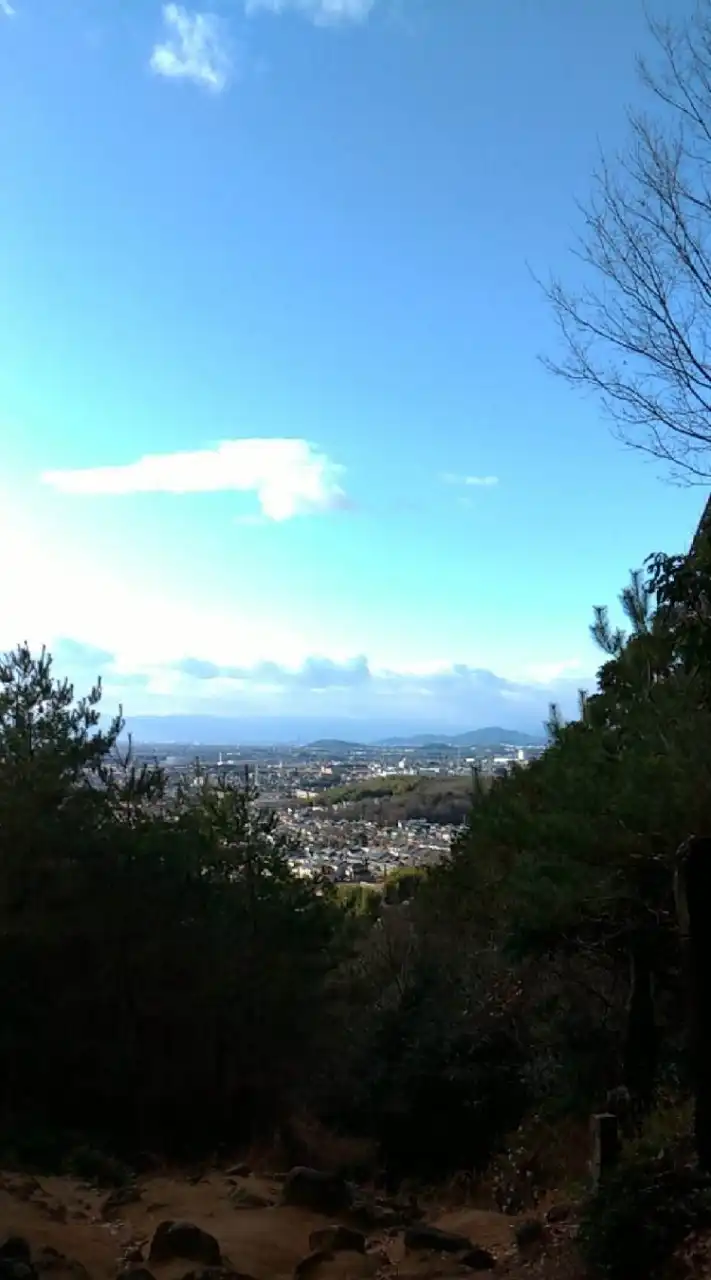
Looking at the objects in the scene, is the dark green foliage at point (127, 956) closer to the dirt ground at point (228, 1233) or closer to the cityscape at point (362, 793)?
the cityscape at point (362, 793)

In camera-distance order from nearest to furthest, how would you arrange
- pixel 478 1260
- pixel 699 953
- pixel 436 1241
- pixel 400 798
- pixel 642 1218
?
pixel 642 1218
pixel 699 953
pixel 478 1260
pixel 436 1241
pixel 400 798

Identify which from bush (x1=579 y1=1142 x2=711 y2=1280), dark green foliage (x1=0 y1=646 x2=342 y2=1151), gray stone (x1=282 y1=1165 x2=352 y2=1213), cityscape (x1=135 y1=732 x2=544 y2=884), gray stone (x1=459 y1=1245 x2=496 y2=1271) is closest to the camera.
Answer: bush (x1=579 y1=1142 x2=711 y2=1280)

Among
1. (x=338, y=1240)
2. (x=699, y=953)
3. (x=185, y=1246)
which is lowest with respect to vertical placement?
(x=338, y=1240)

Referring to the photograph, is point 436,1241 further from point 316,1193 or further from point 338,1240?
point 316,1193

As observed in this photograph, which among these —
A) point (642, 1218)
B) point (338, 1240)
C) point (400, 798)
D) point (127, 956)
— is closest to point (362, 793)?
point (400, 798)

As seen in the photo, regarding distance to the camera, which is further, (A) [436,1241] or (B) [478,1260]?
(A) [436,1241]

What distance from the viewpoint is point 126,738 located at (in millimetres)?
15172

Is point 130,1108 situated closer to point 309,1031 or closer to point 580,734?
point 309,1031

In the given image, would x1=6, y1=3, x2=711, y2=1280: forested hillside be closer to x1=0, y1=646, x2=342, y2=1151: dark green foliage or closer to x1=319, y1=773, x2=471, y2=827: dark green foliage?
x1=0, y1=646, x2=342, y2=1151: dark green foliage

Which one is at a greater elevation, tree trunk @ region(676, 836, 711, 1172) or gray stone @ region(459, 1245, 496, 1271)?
tree trunk @ region(676, 836, 711, 1172)

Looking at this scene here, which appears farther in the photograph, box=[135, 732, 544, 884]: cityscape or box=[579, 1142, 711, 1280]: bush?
box=[135, 732, 544, 884]: cityscape

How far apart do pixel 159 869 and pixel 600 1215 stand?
29.7ft

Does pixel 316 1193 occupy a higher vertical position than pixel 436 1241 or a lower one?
lower

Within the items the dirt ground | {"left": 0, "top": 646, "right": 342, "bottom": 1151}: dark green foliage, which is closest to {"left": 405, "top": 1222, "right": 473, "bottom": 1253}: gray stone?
the dirt ground
